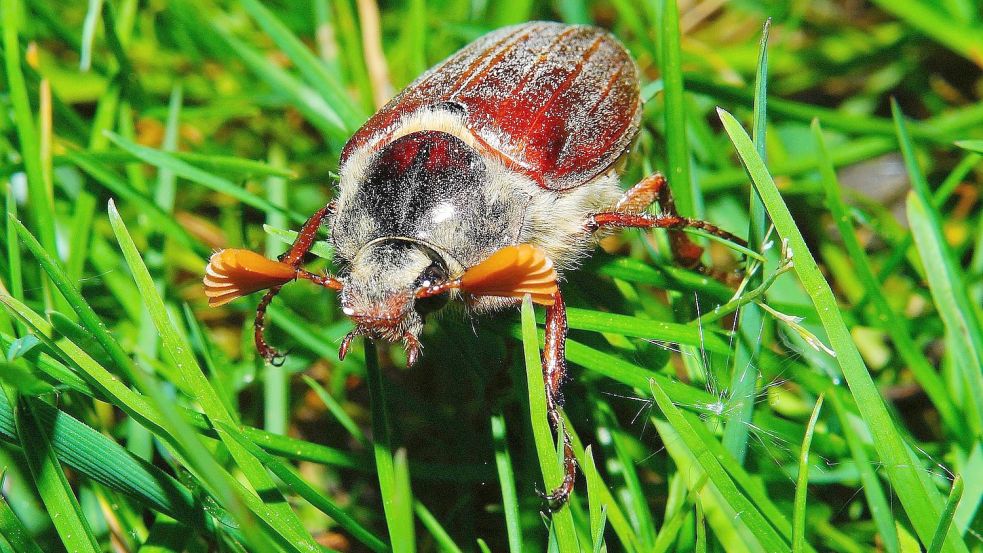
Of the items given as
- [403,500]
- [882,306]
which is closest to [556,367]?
[403,500]

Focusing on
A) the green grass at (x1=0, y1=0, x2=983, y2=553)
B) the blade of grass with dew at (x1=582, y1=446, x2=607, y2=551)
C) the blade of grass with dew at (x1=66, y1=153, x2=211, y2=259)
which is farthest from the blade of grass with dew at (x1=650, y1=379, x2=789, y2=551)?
the blade of grass with dew at (x1=66, y1=153, x2=211, y2=259)

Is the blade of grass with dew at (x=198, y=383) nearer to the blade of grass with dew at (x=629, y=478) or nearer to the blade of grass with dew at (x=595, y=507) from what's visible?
the blade of grass with dew at (x=595, y=507)

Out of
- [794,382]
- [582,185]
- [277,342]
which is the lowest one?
[794,382]

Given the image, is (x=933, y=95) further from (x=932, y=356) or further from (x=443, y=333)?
(x=443, y=333)

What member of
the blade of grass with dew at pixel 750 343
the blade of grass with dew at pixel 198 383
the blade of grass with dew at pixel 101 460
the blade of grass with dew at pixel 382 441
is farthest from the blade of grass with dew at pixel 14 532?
the blade of grass with dew at pixel 750 343

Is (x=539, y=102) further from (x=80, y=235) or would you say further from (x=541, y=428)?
(x=80, y=235)

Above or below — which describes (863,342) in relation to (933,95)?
below

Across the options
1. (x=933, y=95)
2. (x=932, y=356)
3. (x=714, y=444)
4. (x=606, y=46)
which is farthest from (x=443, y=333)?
(x=933, y=95)
